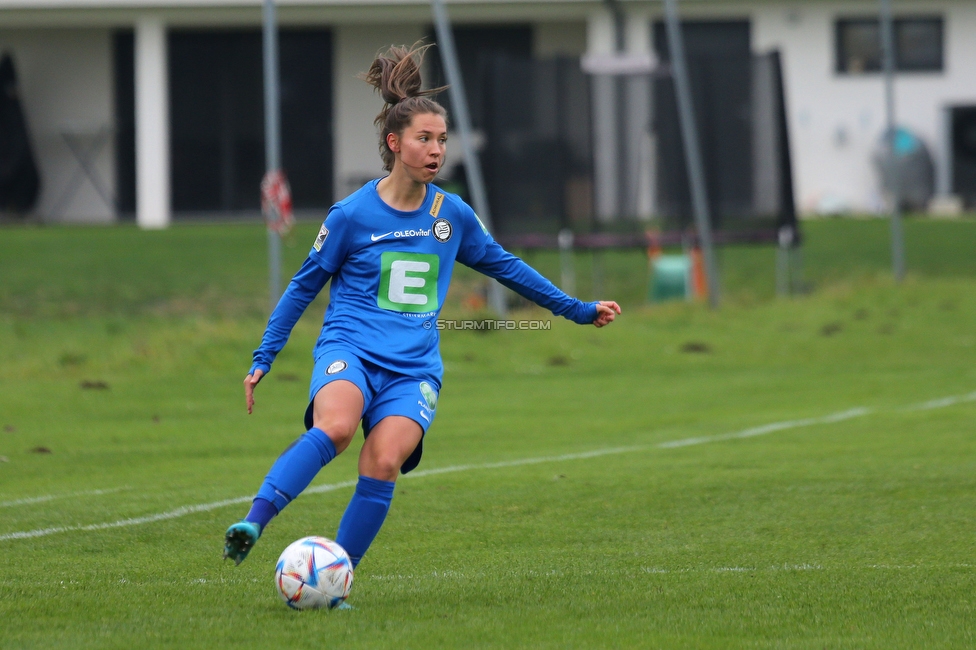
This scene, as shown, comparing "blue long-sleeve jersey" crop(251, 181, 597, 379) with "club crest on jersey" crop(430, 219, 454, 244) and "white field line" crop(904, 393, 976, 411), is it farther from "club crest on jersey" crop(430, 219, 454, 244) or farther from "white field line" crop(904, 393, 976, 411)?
"white field line" crop(904, 393, 976, 411)

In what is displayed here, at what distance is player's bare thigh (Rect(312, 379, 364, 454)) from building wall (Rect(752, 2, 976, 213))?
33.9 meters

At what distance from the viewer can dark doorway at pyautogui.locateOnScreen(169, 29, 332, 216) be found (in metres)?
38.8

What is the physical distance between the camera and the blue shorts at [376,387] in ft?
17.9

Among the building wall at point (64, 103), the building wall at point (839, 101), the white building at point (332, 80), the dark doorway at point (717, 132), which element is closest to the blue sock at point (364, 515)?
the dark doorway at point (717, 132)

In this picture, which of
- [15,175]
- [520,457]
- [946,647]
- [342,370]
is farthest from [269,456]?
[15,175]

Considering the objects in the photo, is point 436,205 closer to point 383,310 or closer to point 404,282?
point 404,282

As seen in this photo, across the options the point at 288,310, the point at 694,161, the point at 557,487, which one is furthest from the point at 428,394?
the point at 694,161

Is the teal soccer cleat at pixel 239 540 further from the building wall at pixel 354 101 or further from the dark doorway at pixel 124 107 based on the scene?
the dark doorway at pixel 124 107

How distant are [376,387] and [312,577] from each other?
771 mm

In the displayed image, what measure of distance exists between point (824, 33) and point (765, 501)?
107 ft

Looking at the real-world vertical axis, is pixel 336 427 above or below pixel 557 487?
above

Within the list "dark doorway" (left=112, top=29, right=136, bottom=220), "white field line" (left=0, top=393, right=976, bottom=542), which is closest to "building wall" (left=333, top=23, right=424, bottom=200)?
"dark doorway" (left=112, top=29, right=136, bottom=220)

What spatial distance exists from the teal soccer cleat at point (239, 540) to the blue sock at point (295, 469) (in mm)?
156

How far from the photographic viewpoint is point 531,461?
31.7 ft
